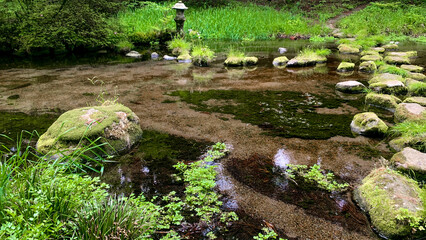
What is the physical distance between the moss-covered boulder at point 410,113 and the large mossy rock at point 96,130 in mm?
3702

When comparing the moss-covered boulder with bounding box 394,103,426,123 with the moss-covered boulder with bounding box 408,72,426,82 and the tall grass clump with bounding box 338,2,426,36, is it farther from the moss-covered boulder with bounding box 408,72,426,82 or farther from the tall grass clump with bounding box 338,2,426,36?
the tall grass clump with bounding box 338,2,426,36

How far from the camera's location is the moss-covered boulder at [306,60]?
802cm

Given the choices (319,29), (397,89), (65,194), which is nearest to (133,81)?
(65,194)

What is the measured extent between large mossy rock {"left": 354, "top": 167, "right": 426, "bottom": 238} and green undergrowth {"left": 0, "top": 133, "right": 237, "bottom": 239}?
1.13 m

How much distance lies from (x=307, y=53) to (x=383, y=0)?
1552 centimetres

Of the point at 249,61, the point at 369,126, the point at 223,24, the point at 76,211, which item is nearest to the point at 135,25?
the point at 223,24

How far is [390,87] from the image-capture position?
5.46 meters

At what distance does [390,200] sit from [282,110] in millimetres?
2579

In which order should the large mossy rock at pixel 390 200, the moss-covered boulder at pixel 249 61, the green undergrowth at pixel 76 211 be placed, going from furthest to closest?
the moss-covered boulder at pixel 249 61, the large mossy rock at pixel 390 200, the green undergrowth at pixel 76 211

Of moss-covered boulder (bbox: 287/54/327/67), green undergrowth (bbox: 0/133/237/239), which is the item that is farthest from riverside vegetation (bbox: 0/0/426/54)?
green undergrowth (bbox: 0/133/237/239)

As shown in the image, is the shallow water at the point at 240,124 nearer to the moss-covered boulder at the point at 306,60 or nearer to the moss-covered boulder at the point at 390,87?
the moss-covered boulder at the point at 306,60

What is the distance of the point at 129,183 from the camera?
2.79m

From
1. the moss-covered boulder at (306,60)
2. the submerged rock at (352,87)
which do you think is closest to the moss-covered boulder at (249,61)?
the moss-covered boulder at (306,60)

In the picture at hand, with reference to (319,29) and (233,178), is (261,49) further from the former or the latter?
(233,178)
